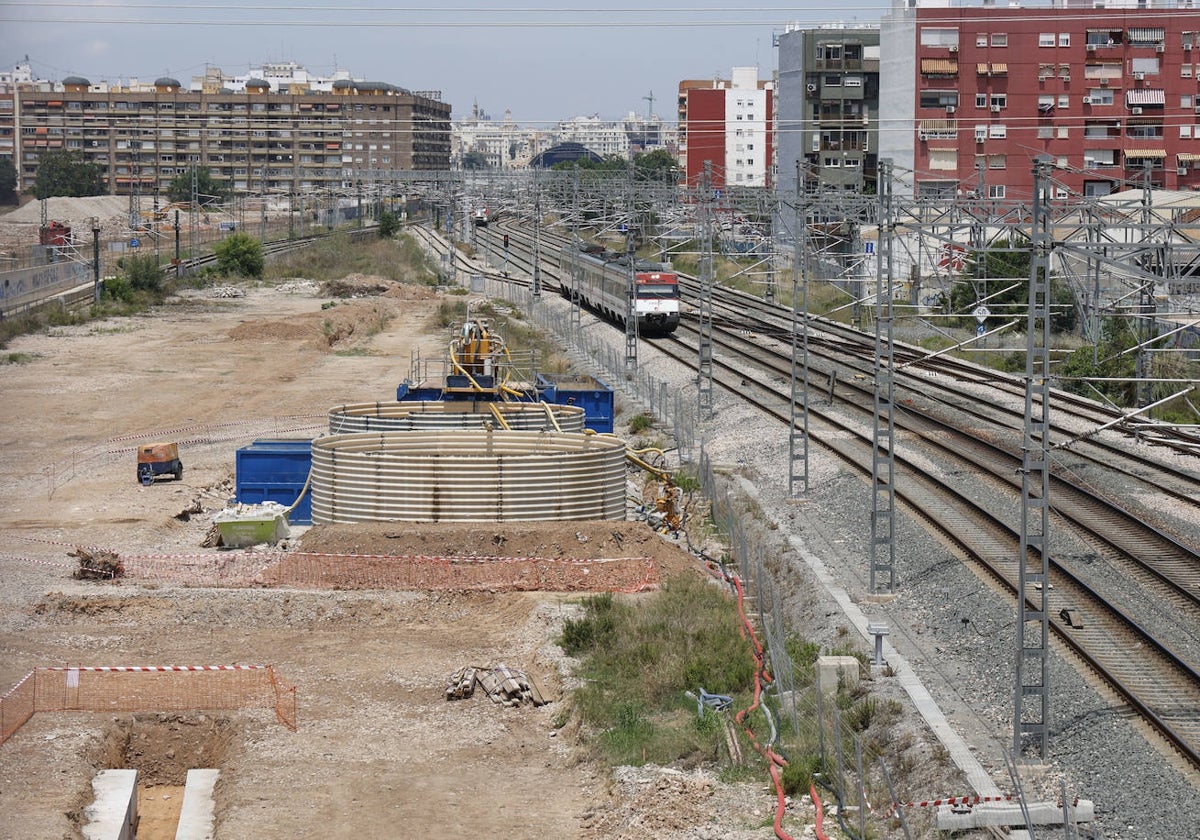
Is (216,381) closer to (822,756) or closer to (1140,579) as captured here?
(1140,579)

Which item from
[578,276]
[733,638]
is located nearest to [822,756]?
[733,638]

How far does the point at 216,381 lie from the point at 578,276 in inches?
747

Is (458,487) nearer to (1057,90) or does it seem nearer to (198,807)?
(198,807)

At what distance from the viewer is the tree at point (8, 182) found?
111m

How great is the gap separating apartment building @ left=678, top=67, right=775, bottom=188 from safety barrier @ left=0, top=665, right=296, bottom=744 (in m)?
108

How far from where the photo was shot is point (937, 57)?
76438mm

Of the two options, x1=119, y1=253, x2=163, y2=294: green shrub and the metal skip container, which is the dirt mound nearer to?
the metal skip container

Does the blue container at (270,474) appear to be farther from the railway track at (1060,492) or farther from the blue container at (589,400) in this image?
the railway track at (1060,492)

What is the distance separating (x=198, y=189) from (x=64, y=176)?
465 inches

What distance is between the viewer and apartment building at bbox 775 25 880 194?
92125 millimetres

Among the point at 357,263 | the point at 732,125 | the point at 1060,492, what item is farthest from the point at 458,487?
the point at 732,125

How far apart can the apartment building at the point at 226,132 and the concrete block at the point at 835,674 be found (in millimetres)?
139873

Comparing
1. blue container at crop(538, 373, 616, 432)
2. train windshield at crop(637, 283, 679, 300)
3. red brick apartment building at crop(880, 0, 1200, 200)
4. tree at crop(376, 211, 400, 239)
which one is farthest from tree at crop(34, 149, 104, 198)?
blue container at crop(538, 373, 616, 432)

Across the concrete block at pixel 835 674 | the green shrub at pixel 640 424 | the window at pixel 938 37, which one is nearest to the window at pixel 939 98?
the window at pixel 938 37
